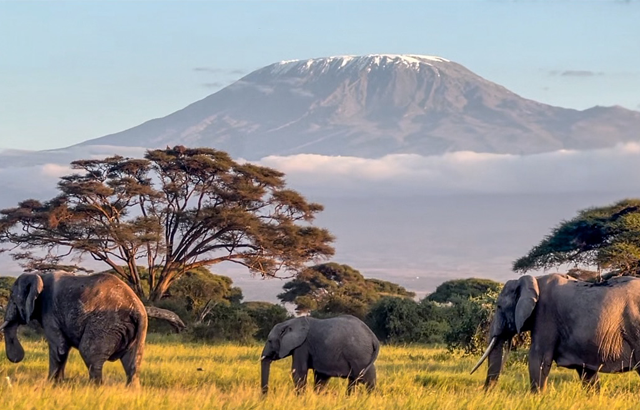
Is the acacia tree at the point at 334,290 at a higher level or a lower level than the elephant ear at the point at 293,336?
lower

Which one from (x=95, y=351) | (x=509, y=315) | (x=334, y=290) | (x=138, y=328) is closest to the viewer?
(x=509, y=315)

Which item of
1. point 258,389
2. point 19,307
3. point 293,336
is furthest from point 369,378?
point 19,307

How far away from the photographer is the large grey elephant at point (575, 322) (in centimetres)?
1246

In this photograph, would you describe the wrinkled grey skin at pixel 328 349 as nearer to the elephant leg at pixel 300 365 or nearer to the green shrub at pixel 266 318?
the elephant leg at pixel 300 365

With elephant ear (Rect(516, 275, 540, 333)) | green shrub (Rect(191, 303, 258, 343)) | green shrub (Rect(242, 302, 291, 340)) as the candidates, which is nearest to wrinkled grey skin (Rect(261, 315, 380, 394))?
elephant ear (Rect(516, 275, 540, 333))

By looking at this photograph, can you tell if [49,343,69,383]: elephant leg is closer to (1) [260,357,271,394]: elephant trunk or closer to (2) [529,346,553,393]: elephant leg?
(1) [260,357,271,394]: elephant trunk

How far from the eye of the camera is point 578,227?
3175 centimetres

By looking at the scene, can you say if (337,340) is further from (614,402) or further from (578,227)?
(578,227)

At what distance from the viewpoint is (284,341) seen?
46.5 feet

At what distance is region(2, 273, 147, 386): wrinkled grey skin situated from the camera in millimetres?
13461

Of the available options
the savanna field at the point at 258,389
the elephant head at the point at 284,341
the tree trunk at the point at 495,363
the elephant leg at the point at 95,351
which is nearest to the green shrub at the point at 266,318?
the savanna field at the point at 258,389

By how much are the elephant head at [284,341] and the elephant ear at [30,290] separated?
3.04 m

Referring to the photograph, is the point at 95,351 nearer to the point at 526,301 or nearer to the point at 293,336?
the point at 293,336

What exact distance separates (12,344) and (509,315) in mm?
6473
